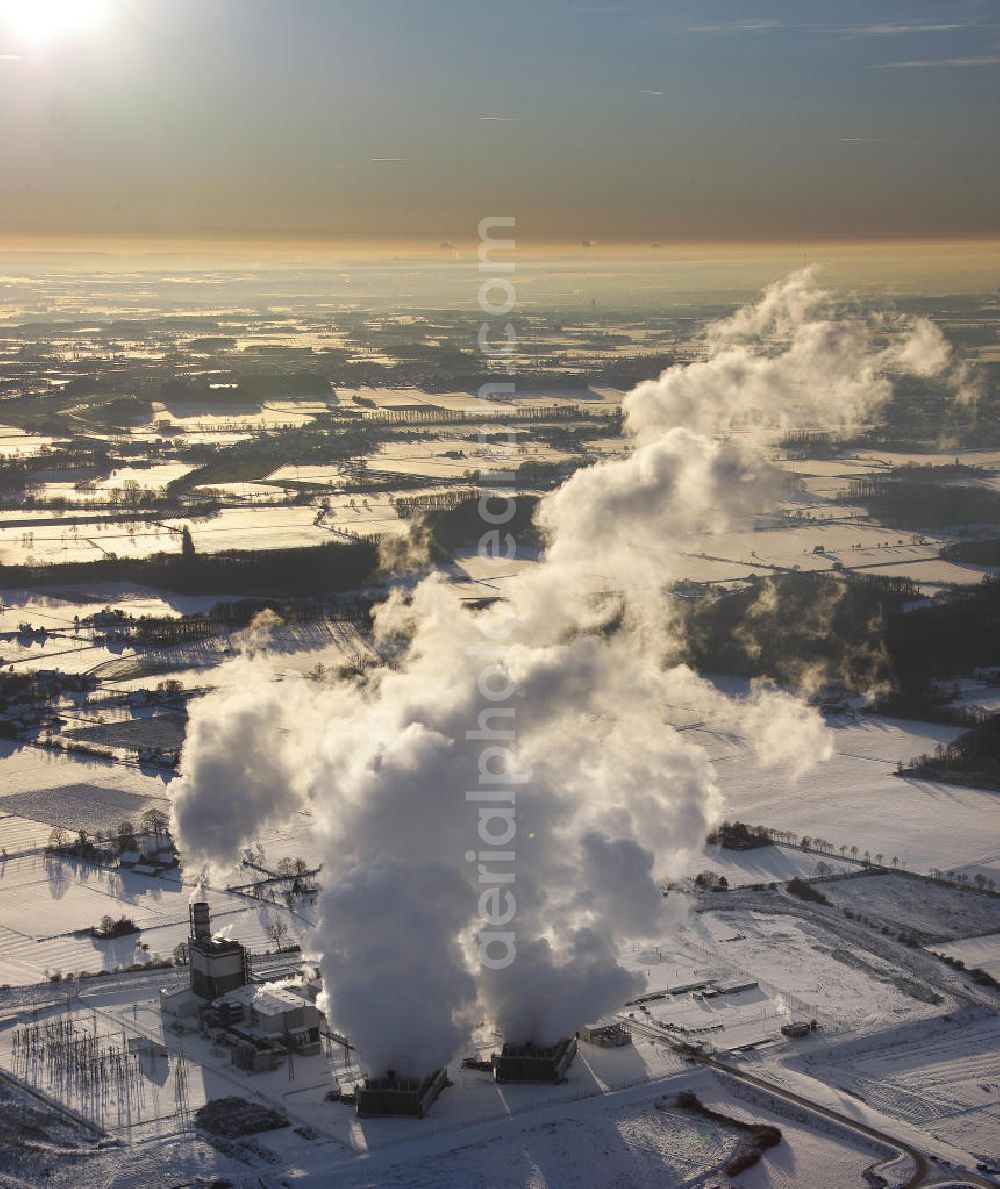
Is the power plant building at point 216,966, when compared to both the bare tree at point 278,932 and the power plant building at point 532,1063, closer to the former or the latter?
the bare tree at point 278,932

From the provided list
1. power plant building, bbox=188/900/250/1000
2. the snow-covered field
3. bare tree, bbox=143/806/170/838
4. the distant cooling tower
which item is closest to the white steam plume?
the distant cooling tower

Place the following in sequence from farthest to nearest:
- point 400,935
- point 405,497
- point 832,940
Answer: point 405,497
point 832,940
point 400,935

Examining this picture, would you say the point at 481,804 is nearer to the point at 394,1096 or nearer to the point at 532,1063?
the point at 532,1063

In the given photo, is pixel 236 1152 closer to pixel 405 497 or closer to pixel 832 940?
pixel 832 940

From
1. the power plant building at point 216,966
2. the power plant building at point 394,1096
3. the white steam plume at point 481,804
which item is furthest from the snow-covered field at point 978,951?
the power plant building at point 216,966

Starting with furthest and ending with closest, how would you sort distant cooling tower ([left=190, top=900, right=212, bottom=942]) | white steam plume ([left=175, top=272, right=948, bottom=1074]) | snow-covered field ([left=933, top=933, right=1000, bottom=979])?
snow-covered field ([left=933, top=933, right=1000, bottom=979])
distant cooling tower ([left=190, top=900, right=212, bottom=942])
white steam plume ([left=175, top=272, right=948, bottom=1074])

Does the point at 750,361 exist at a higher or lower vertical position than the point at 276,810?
higher

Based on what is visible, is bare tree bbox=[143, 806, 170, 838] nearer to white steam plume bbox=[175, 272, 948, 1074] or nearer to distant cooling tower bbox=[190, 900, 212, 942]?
white steam plume bbox=[175, 272, 948, 1074]

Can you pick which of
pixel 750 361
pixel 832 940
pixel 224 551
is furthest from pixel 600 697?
pixel 224 551
